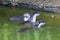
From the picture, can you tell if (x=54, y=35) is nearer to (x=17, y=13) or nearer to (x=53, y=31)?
(x=53, y=31)

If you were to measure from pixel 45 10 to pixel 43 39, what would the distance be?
396cm

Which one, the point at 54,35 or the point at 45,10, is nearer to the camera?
the point at 54,35

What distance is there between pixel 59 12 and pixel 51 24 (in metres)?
1.84

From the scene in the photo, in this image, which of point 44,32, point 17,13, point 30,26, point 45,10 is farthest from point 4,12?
point 44,32

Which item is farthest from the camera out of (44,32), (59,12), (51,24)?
(59,12)

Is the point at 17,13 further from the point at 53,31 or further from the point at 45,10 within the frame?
the point at 53,31

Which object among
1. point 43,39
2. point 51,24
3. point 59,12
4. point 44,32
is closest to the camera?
point 43,39

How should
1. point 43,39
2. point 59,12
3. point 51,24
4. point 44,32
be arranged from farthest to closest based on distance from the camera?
1. point 59,12
2. point 51,24
3. point 44,32
4. point 43,39

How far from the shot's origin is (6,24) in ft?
36.1

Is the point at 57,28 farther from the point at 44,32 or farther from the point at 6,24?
→ the point at 6,24

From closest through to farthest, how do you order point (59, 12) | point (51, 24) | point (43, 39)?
point (43, 39) < point (51, 24) < point (59, 12)

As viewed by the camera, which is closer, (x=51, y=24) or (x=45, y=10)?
(x=51, y=24)

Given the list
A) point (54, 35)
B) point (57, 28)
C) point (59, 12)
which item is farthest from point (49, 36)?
point (59, 12)

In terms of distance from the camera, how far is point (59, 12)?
12656mm
